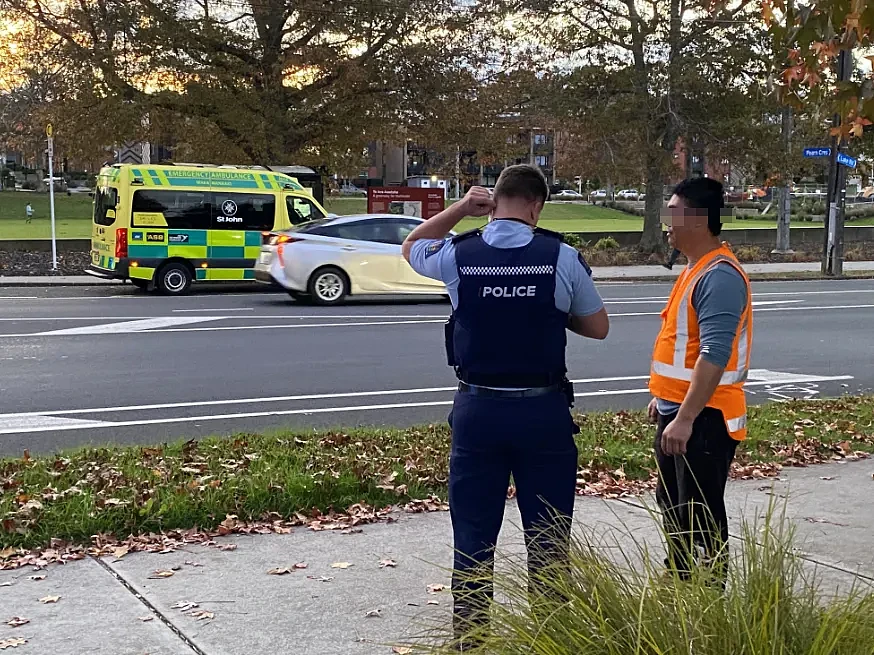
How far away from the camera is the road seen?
364 inches

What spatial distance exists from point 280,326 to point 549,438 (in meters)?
11.9

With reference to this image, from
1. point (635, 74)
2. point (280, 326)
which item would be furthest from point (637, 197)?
point (280, 326)

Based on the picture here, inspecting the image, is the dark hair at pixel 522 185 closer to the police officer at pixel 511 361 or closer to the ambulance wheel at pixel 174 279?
the police officer at pixel 511 361

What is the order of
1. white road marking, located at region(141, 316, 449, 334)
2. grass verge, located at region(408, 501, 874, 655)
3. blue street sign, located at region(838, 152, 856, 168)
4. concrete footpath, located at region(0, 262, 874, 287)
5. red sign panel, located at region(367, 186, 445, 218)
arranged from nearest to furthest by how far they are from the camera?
grass verge, located at region(408, 501, 874, 655), white road marking, located at region(141, 316, 449, 334), concrete footpath, located at region(0, 262, 874, 287), blue street sign, located at region(838, 152, 856, 168), red sign panel, located at region(367, 186, 445, 218)

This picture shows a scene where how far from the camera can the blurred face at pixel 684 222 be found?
13.9ft

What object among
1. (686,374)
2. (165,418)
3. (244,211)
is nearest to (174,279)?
(244,211)

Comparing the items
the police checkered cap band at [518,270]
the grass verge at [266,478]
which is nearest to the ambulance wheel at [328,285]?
the grass verge at [266,478]

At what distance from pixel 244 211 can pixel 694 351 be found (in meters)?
17.5

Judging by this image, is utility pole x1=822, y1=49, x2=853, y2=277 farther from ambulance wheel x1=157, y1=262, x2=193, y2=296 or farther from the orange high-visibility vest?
the orange high-visibility vest

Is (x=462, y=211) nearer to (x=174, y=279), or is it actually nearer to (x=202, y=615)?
(x=202, y=615)

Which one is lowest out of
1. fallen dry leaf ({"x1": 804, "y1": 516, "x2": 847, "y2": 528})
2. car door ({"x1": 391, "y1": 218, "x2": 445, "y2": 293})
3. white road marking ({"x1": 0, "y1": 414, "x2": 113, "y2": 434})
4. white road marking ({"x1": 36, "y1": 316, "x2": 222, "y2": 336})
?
white road marking ({"x1": 0, "y1": 414, "x2": 113, "y2": 434})

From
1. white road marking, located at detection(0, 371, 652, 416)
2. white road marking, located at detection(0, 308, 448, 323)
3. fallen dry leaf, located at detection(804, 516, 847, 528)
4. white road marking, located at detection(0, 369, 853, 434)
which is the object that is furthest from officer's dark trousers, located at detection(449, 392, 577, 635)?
white road marking, located at detection(0, 308, 448, 323)

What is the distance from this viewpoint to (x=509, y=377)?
3.79 metres

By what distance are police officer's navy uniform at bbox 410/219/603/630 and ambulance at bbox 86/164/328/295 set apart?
1666 cm
